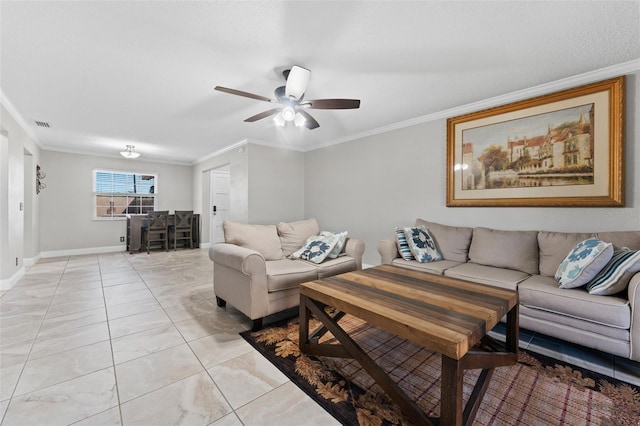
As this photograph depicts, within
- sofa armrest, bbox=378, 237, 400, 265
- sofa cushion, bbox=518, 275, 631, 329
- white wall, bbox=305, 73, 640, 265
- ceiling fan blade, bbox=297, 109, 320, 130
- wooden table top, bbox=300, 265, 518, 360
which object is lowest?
sofa cushion, bbox=518, 275, 631, 329

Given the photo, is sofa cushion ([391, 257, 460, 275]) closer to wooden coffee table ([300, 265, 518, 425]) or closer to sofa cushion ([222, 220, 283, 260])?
wooden coffee table ([300, 265, 518, 425])

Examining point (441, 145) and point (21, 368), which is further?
point (441, 145)

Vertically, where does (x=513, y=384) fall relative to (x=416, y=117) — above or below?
below

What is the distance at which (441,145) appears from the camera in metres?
3.49

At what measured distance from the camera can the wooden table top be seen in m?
1.22

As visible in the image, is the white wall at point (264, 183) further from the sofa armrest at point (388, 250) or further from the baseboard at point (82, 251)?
the baseboard at point (82, 251)

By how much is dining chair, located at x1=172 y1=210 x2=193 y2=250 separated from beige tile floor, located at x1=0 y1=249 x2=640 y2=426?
3104 mm

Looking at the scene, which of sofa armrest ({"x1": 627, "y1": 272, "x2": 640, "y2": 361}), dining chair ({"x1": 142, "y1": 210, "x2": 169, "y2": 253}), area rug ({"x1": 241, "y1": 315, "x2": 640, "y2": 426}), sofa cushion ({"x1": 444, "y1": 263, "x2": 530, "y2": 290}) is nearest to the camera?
area rug ({"x1": 241, "y1": 315, "x2": 640, "y2": 426})

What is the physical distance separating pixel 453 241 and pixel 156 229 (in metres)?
6.22

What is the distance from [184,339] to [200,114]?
9.07 ft

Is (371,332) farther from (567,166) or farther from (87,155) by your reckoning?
(87,155)

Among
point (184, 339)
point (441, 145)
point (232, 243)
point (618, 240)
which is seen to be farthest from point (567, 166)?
point (184, 339)

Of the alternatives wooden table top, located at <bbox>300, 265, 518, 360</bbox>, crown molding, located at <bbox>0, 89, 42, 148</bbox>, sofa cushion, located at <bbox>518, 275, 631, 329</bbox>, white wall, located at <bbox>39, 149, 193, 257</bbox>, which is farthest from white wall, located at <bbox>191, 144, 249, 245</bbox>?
sofa cushion, located at <bbox>518, 275, 631, 329</bbox>

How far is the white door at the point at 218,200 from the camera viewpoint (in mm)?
6770
